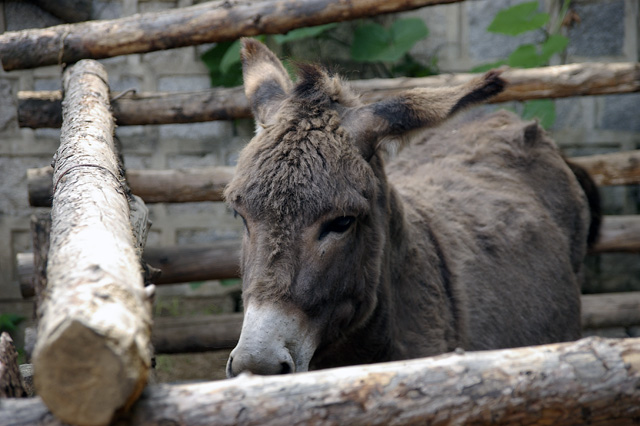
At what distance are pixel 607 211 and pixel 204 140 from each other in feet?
12.0

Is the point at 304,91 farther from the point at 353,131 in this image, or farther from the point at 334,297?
the point at 334,297

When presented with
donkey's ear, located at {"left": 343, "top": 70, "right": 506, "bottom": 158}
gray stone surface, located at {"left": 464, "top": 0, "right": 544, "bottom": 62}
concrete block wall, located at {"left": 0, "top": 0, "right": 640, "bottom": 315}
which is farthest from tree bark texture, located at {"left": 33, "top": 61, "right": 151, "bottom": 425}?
gray stone surface, located at {"left": 464, "top": 0, "right": 544, "bottom": 62}

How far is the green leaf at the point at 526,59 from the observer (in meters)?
4.63

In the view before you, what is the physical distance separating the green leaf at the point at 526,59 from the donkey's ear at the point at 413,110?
260cm

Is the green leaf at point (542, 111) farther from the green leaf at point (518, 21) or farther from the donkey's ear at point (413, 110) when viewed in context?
the donkey's ear at point (413, 110)

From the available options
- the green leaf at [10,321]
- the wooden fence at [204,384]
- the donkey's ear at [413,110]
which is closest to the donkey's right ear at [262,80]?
the donkey's ear at [413,110]

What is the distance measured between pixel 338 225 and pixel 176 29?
6.66 feet

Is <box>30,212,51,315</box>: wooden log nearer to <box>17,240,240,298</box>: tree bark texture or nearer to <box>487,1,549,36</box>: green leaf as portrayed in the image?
<box>17,240,240,298</box>: tree bark texture

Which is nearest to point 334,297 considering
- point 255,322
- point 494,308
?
point 255,322

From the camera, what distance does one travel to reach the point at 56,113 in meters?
3.75

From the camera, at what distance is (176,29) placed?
11.7ft

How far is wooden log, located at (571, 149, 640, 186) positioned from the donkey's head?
238 centimetres

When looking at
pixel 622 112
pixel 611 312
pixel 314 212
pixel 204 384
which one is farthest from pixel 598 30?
pixel 204 384

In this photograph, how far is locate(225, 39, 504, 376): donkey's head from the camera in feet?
6.42
